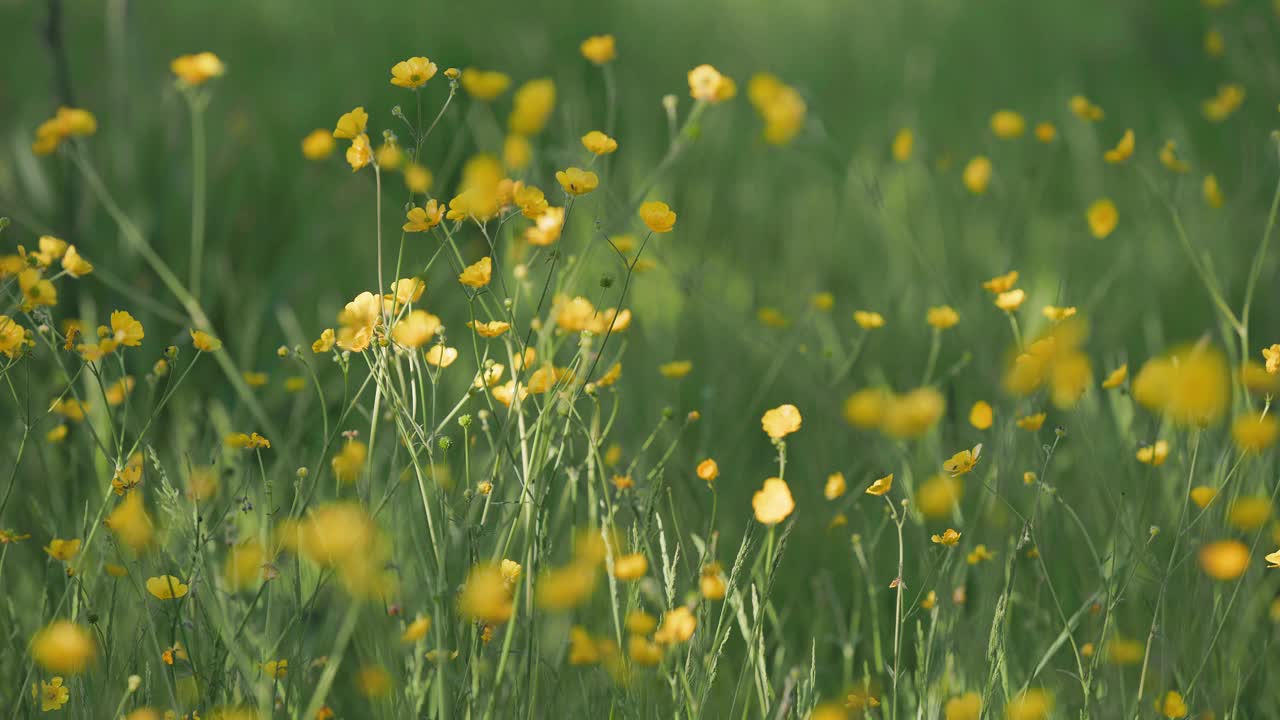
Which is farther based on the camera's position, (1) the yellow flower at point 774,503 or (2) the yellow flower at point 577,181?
(2) the yellow flower at point 577,181

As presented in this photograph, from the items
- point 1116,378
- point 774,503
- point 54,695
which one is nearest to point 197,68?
point 54,695

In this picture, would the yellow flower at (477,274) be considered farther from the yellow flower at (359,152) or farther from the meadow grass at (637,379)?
the yellow flower at (359,152)

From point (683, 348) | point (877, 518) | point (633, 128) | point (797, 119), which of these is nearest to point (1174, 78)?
point (633, 128)

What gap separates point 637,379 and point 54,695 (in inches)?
43.9

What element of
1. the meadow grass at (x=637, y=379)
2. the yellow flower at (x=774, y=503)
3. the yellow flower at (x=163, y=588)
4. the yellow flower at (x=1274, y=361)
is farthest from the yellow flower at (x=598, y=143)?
the yellow flower at (x=1274, y=361)

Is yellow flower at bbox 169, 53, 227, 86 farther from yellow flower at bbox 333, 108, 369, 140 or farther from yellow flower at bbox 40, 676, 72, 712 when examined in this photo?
yellow flower at bbox 40, 676, 72, 712

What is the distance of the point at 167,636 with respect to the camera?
4.71 ft

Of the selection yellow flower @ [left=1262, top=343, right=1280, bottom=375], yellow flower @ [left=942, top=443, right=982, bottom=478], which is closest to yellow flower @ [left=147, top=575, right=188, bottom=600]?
yellow flower @ [left=942, top=443, right=982, bottom=478]

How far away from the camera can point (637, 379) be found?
2.03 meters

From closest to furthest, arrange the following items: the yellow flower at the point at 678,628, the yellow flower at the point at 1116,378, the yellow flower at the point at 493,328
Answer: the yellow flower at the point at 678,628, the yellow flower at the point at 493,328, the yellow flower at the point at 1116,378

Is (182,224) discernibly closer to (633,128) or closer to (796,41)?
(633,128)

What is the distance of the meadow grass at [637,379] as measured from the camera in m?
1.07

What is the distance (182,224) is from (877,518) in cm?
161

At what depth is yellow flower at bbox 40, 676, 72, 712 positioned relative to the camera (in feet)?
3.57
